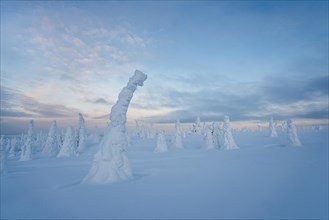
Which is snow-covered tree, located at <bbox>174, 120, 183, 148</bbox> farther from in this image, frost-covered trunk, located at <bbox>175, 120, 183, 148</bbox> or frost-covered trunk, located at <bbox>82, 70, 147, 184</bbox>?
frost-covered trunk, located at <bbox>82, 70, 147, 184</bbox>

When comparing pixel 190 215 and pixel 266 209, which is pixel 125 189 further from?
pixel 266 209

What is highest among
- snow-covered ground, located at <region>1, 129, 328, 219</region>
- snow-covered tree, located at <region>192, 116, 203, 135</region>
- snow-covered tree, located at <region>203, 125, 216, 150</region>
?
snow-covered tree, located at <region>192, 116, 203, 135</region>

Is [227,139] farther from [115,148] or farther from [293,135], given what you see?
[115,148]

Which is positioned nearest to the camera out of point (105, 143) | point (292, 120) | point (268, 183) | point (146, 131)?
point (268, 183)

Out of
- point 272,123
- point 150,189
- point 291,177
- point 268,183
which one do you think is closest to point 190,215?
point 150,189

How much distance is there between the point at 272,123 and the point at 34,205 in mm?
84572

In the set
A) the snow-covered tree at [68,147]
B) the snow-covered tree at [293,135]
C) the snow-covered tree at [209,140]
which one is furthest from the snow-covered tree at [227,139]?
the snow-covered tree at [68,147]

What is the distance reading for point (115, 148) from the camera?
1795 centimetres

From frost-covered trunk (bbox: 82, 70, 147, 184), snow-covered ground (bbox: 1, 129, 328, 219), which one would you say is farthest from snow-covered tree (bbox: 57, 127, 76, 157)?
frost-covered trunk (bbox: 82, 70, 147, 184)

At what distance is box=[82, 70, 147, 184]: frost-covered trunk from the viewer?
17375mm

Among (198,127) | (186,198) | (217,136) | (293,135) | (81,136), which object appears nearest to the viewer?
(186,198)

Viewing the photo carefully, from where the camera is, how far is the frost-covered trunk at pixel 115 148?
57.0 feet

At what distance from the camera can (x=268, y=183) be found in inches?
580

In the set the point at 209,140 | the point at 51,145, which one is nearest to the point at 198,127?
the point at 209,140
